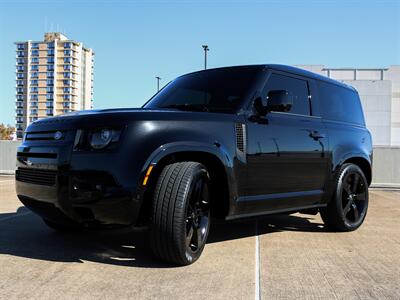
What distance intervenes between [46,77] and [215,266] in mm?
158859

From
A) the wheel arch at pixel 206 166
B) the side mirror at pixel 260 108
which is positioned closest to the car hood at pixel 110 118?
the wheel arch at pixel 206 166

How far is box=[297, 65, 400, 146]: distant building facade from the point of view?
2596 inches

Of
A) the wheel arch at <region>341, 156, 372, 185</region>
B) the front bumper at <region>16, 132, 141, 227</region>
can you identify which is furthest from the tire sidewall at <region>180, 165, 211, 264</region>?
the wheel arch at <region>341, 156, 372, 185</region>

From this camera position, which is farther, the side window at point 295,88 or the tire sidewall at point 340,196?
the tire sidewall at point 340,196

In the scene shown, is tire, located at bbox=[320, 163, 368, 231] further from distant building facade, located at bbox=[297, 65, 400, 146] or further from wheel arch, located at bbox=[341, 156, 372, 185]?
distant building facade, located at bbox=[297, 65, 400, 146]

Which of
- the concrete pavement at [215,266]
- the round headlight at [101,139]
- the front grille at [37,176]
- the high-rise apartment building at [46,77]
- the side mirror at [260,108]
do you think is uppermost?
the high-rise apartment building at [46,77]

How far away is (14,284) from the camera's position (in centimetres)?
329

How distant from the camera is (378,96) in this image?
6594 centimetres

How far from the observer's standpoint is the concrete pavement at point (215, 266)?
10.6 feet

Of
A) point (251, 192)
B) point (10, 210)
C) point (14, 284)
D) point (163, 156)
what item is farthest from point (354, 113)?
point (10, 210)

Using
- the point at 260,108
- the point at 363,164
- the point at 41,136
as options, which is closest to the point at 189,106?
the point at 260,108

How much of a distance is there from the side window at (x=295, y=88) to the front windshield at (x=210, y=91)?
0.89ft

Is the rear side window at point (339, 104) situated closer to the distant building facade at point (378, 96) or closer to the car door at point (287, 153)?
the car door at point (287, 153)

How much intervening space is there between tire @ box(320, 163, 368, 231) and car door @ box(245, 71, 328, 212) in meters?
0.43
